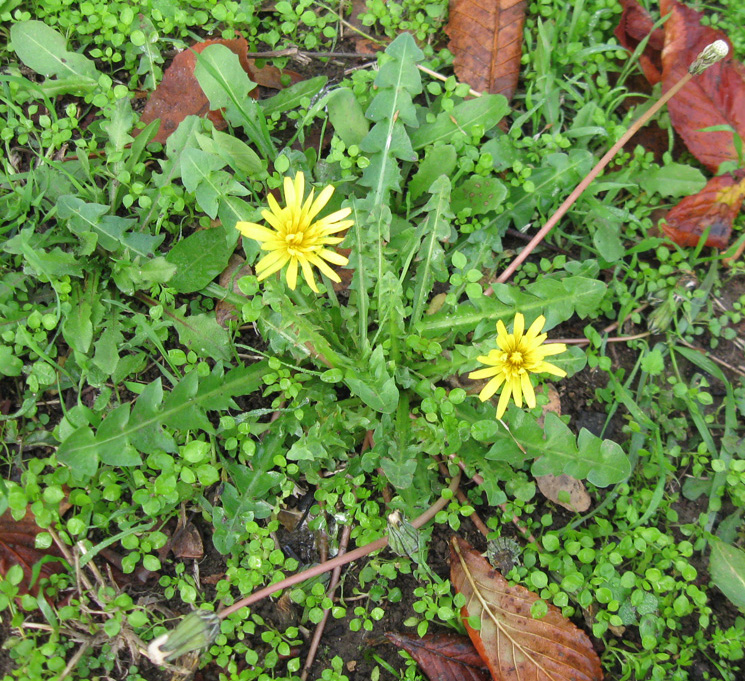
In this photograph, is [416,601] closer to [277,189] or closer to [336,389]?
[336,389]

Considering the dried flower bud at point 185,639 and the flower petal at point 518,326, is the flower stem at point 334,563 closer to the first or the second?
the dried flower bud at point 185,639

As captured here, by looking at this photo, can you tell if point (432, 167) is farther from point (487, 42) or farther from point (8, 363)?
point (8, 363)

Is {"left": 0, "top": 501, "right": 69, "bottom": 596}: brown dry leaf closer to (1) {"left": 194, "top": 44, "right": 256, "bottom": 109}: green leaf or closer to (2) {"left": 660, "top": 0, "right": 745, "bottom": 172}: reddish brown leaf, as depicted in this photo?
(1) {"left": 194, "top": 44, "right": 256, "bottom": 109}: green leaf

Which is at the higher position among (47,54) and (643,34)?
(643,34)

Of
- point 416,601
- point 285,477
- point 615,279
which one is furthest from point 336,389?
point 615,279

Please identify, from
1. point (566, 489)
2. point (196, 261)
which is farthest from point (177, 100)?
point (566, 489)

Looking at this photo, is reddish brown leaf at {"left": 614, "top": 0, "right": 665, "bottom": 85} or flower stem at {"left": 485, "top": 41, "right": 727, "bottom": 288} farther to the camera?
reddish brown leaf at {"left": 614, "top": 0, "right": 665, "bottom": 85}

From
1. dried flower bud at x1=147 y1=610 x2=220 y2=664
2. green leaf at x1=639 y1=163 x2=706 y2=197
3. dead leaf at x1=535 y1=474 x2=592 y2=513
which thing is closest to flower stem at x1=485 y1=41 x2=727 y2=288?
green leaf at x1=639 y1=163 x2=706 y2=197
